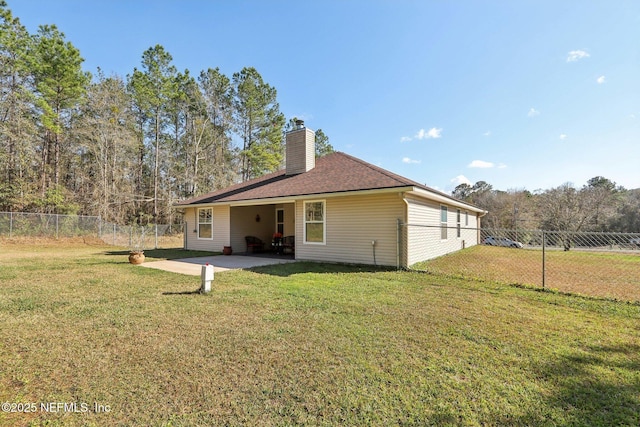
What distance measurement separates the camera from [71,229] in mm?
17734

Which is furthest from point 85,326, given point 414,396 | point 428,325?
point 428,325

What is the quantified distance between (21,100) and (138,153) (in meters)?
7.54

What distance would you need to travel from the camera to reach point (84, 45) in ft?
65.3

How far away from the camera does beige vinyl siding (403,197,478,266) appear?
26.7ft

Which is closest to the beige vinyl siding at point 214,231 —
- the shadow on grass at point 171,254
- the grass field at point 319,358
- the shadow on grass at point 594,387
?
the shadow on grass at point 171,254

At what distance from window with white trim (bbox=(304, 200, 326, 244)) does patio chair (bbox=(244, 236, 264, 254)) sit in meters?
3.82

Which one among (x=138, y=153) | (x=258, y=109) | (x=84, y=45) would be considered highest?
(x=84, y=45)

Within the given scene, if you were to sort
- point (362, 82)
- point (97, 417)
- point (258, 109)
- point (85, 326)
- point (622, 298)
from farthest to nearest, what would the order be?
point (258, 109) → point (362, 82) → point (622, 298) → point (85, 326) → point (97, 417)

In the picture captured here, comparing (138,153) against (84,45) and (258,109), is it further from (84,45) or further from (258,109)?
(258,109)

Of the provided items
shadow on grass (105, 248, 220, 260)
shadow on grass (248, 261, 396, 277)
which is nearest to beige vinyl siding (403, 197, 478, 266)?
shadow on grass (248, 261, 396, 277)

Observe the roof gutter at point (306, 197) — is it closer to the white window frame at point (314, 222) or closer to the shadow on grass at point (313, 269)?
the white window frame at point (314, 222)

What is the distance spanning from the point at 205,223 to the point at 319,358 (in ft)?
39.6

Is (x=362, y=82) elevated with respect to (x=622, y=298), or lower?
elevated

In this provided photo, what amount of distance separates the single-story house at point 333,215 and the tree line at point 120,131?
12.7m
